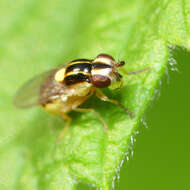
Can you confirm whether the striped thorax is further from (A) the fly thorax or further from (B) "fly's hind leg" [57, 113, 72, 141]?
(B) "fly's hind leg" [57, 113, 72, 141]

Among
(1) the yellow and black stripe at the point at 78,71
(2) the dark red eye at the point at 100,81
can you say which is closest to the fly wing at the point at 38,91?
(1) the yellow and black stripe at the point at 78,71

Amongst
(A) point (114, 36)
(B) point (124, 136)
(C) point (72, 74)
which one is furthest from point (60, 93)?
(B) point (124, 136)

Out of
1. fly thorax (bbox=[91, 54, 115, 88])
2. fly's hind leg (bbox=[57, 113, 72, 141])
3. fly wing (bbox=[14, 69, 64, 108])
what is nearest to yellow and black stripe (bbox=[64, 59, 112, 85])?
fly thorax (bbox=[91, 54, 115, 88])

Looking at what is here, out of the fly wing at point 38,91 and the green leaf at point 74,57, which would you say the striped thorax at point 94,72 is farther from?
the fly wing at point 38,91

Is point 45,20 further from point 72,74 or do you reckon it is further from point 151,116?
point 151,116

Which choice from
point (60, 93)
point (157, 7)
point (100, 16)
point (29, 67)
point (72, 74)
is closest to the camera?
point (157, 7)

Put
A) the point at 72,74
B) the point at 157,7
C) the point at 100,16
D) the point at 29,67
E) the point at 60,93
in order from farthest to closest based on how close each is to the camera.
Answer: the point at 29,67, the point at 100,16, the point at 60,93, the point at 72,74, the point at 157,7
